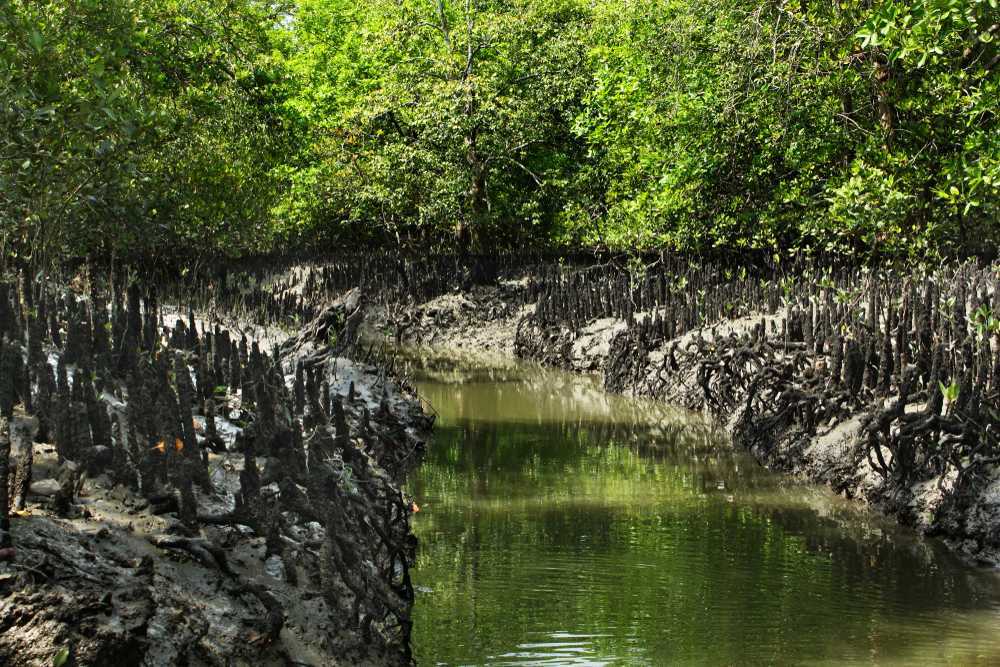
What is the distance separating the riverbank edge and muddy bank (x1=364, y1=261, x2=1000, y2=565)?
0.05 feet

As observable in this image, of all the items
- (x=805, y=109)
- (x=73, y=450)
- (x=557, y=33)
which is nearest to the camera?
(x=73, y=450)

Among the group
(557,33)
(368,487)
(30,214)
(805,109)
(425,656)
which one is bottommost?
(425,656)

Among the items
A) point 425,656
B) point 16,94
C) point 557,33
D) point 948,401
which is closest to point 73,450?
point 425,656

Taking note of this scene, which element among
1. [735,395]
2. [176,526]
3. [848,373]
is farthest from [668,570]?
[735,395]

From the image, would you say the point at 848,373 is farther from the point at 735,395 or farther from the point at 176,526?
the point at 176,526

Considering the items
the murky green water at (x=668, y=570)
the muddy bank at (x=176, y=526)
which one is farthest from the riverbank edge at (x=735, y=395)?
the muddy bank at (x=176, y=526)

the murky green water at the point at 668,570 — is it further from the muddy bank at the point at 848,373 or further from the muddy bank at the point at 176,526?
the muddy bank at the point at 176,526

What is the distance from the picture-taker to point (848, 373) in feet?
28.9

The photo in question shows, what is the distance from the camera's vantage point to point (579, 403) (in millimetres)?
13258

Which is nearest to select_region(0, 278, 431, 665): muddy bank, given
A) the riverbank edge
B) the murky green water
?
the murky green water

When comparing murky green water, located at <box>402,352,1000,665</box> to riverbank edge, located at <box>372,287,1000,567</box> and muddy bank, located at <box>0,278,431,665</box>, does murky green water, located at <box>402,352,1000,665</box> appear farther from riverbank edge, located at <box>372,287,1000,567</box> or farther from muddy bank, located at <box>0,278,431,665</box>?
muddy bank, located at <box>0,278,431,665</box>

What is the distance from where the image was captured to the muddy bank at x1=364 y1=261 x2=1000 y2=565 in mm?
6992

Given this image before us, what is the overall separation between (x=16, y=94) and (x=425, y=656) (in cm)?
476

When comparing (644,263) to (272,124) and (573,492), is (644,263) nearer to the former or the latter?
(272,124)
